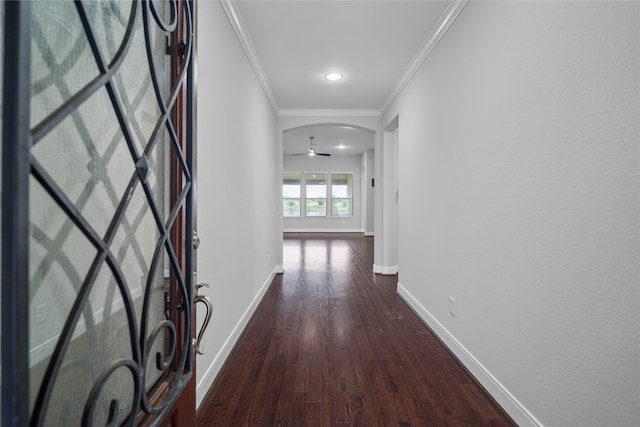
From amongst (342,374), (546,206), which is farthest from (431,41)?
(342,374)

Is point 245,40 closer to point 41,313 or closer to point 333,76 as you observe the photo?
point 333,76

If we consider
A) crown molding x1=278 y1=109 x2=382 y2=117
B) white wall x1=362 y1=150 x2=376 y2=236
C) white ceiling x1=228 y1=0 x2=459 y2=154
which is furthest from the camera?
white wall x1=362 y1=150 x2=376 y2=236

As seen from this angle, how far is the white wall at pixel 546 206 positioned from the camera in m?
1.09

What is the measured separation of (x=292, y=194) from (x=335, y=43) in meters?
8.27

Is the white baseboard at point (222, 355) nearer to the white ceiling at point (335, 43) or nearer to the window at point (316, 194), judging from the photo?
the white ceiling at point (335, 43)

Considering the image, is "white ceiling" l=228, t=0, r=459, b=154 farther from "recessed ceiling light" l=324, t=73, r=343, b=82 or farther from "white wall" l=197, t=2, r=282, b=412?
"white wall" l=197, t=2, r=282, b=412

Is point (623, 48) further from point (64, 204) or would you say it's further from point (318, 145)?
point (318, 145)

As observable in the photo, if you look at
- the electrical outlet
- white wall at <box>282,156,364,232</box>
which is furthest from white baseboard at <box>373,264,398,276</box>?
white wall at <box>282,156,364,232</box>

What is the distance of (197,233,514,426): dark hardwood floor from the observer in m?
1.67

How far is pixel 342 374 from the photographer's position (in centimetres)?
205

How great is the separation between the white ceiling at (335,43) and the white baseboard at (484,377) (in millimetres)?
2466

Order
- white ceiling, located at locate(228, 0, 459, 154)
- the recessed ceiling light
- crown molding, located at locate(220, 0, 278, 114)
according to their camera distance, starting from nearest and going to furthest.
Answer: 1. crown molding, located at locate(220, 0, 278, 114)
2. white ceiling, located at locate(228, 0, 459, 154)
3. the recessed ceiling light

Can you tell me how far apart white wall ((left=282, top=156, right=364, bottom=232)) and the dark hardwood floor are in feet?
24.2

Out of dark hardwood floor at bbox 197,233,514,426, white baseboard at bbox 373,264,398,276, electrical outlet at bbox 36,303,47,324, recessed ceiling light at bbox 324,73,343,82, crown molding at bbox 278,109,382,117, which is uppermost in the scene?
recessed ceiling light at bbox 324,73,343,82
